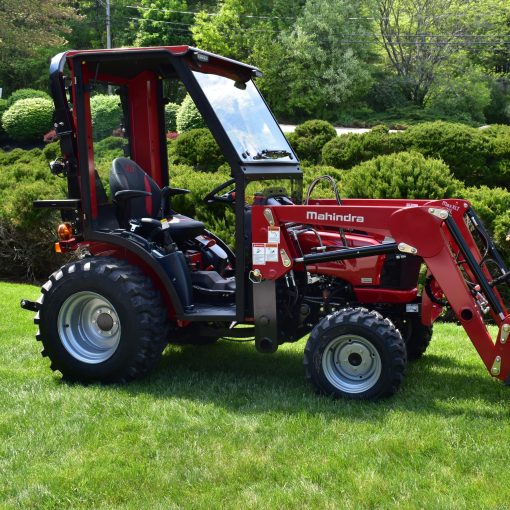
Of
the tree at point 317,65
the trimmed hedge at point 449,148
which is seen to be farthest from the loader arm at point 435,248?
the tree at point 317,65

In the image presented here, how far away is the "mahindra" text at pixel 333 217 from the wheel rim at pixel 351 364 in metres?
0.77

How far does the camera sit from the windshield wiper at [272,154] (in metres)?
5.57

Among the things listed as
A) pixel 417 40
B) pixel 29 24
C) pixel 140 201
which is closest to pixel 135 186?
pixel 140 201

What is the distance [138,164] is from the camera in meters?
6.32

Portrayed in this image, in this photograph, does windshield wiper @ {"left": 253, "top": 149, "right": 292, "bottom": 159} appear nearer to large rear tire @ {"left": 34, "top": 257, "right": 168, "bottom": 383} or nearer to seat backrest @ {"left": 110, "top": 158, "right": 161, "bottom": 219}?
seat backrest @ {"left": 110, "top": 158, "right": 161, "bottom": 219}

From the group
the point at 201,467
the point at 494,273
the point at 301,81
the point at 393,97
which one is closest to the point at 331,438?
the point at 201,467

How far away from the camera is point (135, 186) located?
5832 millimetres

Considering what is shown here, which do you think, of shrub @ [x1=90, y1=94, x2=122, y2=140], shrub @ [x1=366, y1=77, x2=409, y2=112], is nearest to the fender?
shrub @ [x1=90, y1=94, x2=122, y2=140]

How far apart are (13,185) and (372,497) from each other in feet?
28.4

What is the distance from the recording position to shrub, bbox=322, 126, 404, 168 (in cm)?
1272

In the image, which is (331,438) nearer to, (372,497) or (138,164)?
(372,497)

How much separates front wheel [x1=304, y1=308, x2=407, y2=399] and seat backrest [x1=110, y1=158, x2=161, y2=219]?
1.75m

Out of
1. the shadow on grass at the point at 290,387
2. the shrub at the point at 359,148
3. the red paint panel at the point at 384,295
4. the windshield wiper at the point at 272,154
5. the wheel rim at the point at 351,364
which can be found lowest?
the shadow on grass at the point at 290,387

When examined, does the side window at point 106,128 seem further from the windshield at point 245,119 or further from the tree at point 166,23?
the tree at point 166,23
